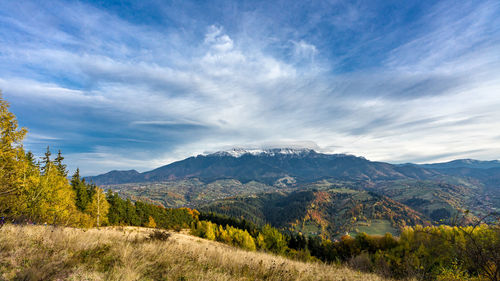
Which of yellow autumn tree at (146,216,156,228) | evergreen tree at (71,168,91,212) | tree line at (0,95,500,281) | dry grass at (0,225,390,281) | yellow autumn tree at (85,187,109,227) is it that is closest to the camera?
dry grass at (0,225,390,281)

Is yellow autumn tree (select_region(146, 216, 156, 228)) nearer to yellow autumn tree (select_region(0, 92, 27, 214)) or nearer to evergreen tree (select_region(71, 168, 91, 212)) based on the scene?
evergreen tree (select_region(71, 168, 91, 212))

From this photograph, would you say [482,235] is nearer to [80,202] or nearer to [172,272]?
[172,272]

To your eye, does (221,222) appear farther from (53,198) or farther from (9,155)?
(9,155)

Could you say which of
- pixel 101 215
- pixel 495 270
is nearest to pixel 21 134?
pixel 495 270

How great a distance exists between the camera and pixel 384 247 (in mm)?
67250

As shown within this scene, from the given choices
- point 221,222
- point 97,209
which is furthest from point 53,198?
point 221,222

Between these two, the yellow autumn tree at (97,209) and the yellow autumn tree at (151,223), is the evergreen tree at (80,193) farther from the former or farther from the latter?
the yellow autumn tree at (151,223)

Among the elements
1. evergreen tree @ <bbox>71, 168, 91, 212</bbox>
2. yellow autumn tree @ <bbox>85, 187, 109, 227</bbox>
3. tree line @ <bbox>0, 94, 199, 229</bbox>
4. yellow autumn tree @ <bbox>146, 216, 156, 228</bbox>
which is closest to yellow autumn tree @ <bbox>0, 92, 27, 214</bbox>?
tree line @ <bbox>0, 94, 199, 229</bbox>

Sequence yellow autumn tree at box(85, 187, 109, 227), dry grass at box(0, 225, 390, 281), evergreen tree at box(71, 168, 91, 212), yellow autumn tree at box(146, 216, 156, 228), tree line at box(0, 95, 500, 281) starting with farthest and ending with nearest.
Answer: yellow autumn tree at box(146, 216, 156, 228) < evergreen tree at box(71, 168, 91, 212) < yellow autumn tree at box(85, 187, 109, 227) < tree line at box(0, 95, 500, 281) < dry grass at box(0, 225, 390, 281)

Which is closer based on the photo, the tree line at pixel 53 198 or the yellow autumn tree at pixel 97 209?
the tree line at pixel 53 198

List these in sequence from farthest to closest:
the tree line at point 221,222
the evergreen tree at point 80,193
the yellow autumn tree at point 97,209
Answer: the evergreen tree at point 80,193
the yellow autumn tree at point 97,209
the tree line at point 221,222

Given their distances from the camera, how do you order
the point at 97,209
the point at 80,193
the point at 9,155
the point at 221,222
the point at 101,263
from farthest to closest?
1. the point at 221,222
2. the point at 80,193
3. the point at 97,209
4. the point at 9,155
5. the point at 101,263

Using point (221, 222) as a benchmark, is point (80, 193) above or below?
above

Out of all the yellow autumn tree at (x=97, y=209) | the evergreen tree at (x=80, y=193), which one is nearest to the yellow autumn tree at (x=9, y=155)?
the yellow autumn tree at (x=97, y=209)
